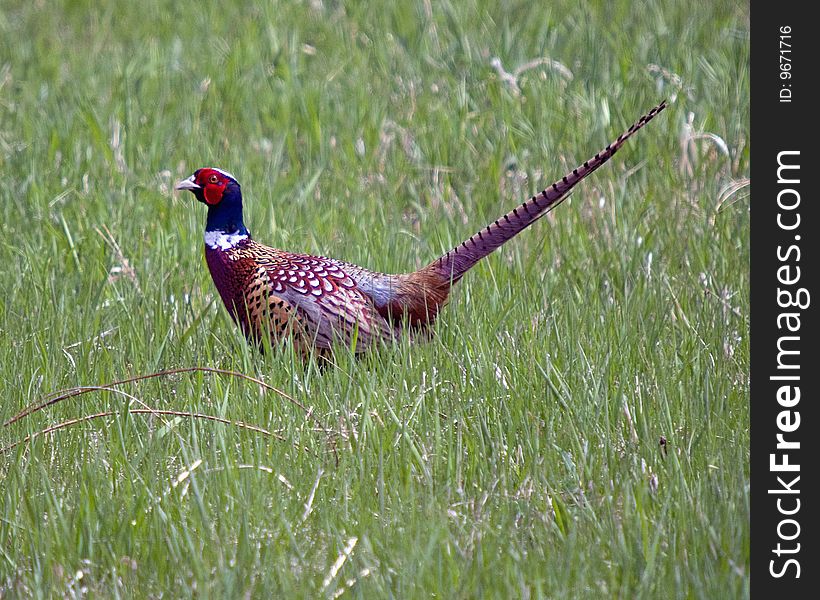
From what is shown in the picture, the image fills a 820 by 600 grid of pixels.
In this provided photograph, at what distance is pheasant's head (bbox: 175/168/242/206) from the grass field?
1.47 ft

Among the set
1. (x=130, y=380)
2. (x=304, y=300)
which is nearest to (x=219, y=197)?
(x=304, y=300)

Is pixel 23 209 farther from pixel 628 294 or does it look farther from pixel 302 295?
pixel 628 294

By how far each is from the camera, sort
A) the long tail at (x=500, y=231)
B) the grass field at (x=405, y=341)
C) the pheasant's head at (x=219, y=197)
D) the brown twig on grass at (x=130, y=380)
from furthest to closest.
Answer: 1. the pheasant's head at (x=219, y=197)
2. the long tail at (x=500, y=231)
3. the brown twig on grass at (x=130, y=380)
4. the grass field at (x=405, y=341)

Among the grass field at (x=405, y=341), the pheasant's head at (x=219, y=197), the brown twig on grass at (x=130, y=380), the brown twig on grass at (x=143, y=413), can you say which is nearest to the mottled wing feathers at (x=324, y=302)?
the grass field at (x=405, y=341)

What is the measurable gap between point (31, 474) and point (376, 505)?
3.26 feet

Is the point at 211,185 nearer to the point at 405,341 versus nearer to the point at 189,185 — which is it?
the point at 189,185

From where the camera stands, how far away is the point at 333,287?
4.29 meters

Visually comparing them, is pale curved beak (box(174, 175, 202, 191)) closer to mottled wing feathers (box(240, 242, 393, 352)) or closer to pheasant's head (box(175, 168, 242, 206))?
pheasant's head (box(175, 168, 242, 206))

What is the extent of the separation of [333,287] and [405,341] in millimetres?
466

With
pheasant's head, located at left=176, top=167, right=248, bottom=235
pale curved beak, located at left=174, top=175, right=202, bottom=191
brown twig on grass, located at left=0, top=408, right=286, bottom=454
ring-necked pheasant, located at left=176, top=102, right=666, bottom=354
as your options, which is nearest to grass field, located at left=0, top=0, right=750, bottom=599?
brown twig on grass, located at left=0, top=408, right=286, bottom=454

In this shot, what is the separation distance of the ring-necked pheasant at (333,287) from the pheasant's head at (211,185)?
0.8 inches

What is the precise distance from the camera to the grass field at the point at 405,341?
280cm

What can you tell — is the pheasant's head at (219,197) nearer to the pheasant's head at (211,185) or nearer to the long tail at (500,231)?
the pheasant's head at (211,185)
